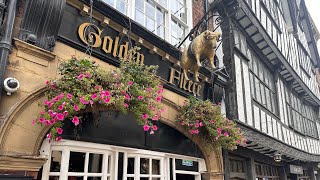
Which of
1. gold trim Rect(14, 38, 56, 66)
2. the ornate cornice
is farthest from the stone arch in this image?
the ornate cornice

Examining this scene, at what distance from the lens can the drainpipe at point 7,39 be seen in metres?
2.79

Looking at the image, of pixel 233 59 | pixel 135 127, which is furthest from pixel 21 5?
pixel 233 59

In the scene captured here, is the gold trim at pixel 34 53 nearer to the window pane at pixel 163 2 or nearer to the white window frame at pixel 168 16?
the white window frame at pixel 168 16

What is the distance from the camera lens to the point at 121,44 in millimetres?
4363

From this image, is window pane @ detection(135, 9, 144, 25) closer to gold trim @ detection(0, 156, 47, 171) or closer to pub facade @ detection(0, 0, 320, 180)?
pub facade @ detection(0, 0, 320, 180)

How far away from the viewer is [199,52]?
4938 millimetres

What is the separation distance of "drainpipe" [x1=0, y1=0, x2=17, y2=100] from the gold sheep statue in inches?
120

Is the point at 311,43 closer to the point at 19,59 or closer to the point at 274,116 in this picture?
the point at 274,116

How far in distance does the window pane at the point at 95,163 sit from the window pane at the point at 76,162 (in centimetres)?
13

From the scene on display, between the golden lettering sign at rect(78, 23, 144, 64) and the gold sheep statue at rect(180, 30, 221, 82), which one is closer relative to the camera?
the golden lettering sign at rect(78, 23, 144, 64)

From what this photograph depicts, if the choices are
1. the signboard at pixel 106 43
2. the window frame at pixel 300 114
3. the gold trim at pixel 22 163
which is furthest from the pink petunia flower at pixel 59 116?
the window frame at pixel 300 114

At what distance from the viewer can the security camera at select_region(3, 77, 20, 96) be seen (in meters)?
2.82

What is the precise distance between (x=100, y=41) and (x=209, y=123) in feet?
8.25

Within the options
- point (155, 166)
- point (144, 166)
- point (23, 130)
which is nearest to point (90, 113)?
point (23, 130)
